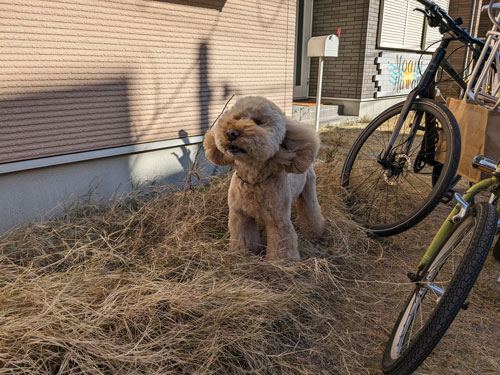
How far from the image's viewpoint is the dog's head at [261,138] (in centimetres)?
181

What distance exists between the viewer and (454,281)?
138cm

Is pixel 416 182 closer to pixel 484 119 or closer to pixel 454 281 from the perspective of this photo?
pixel 484 119

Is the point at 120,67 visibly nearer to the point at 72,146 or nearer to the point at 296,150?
the point at 72,146

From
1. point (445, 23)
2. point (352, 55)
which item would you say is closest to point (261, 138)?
point (445, 23)

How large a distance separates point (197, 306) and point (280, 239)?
71 centimetres

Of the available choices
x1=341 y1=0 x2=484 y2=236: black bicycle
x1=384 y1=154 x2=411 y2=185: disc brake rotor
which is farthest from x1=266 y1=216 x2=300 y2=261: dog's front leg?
x1=384 y1=154 x2=411 y2=185: disc brake rotor


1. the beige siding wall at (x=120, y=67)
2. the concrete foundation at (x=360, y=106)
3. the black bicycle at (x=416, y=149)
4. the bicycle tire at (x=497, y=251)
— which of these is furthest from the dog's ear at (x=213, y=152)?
the concrete foundation at (x=360, y=106)

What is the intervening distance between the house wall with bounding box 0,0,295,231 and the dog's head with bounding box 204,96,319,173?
5.22ft

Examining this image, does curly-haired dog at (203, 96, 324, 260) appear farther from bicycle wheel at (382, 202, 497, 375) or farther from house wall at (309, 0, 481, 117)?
house wall at (309, 0, 481, 117)

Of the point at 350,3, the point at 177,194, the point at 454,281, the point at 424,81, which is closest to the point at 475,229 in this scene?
the point at 454,281

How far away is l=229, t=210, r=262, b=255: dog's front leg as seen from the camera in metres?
A: 2.41

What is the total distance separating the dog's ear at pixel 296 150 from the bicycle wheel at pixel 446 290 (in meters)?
0.81

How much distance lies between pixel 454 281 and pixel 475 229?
0.75ft

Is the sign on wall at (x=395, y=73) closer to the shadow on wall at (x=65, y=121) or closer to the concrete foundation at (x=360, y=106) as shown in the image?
the concrete foundation at (x=360, y=106)
